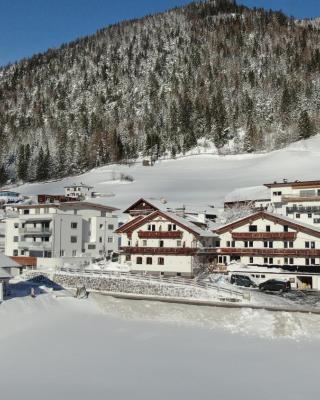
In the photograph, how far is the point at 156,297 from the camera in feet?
129

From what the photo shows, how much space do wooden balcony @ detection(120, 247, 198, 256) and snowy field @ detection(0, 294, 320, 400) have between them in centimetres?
1224

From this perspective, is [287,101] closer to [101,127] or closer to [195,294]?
[101,127]

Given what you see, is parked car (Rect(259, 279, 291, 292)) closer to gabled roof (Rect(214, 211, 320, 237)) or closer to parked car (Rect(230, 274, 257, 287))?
parked car (Rect(230, 274, 257, 287))

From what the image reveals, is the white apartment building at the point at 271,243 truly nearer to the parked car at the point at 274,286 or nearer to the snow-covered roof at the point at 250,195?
the parked car at the point at 274,286

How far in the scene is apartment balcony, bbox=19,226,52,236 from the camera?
57803mm

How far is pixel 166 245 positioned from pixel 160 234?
1.20 metres

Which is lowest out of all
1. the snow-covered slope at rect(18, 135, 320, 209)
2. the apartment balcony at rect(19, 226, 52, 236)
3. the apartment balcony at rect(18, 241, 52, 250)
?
the apartment balcony at rect(18, 241, 52, 250)

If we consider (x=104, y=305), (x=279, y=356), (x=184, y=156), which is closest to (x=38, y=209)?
(x=104, y=305)

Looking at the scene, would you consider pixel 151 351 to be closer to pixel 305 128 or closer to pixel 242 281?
pixel 242 281

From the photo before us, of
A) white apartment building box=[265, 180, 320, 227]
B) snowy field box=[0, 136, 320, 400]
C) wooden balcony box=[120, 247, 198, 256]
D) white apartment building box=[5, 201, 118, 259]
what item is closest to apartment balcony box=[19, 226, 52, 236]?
white apartment building box=[5, 201, 118, 259]

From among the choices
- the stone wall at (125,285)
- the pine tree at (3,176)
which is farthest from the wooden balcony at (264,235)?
the pine tree at (3,176)

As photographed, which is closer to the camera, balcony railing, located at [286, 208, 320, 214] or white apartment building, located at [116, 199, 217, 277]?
white apartment building, located at [116, 199, 217, 277]

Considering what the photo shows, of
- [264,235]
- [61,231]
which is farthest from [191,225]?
[61,231]

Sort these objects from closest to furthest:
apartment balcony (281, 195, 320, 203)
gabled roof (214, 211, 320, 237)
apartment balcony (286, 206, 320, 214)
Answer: gabled roof (214, 211, 320, 237)
apartment balcony (286, 206, 320, 214)
apartment balcony (281, 195, 320, 203)
